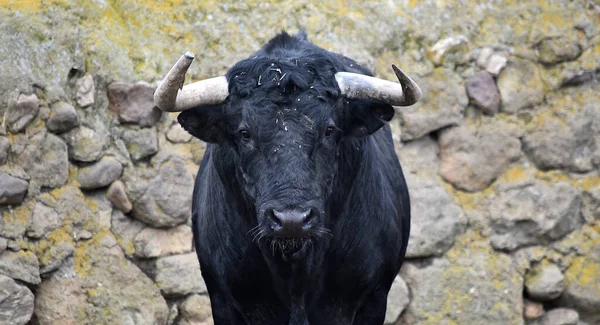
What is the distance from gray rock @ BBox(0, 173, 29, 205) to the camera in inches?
243

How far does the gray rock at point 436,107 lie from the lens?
741cm

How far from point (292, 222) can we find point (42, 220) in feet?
8.45

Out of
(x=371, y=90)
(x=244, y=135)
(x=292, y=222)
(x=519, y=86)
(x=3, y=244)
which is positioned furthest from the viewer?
(x=519, y=86)

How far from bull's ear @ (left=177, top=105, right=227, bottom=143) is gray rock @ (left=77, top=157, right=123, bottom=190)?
1951mm

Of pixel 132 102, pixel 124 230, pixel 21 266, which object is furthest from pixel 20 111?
pixel 124 230

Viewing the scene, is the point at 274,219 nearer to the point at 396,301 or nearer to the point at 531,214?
the point at 396,301

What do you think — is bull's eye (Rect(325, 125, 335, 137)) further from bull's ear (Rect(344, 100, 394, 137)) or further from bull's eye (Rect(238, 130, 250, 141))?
bull's eye (Rect(238, 130, 250, 141))

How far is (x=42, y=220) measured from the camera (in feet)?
21.0

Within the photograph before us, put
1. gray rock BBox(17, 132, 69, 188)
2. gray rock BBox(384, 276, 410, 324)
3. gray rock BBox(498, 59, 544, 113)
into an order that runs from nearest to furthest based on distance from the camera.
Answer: gray rock BBox(17, 132, 69, 188), gray rock BBox(384, 276, 410, 324), gray rock BBox(498, 59, 544, 113)

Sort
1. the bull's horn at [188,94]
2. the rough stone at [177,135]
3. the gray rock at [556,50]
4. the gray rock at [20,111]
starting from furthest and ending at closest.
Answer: the gray rock at [556,50], the rough stone at [177,135], the gray rock at [20,111], the bull's horn at [188,94]

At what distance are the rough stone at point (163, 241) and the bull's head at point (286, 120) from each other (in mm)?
2107

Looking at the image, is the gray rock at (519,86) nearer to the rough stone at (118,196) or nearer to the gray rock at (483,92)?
the gray rock at (483,92)

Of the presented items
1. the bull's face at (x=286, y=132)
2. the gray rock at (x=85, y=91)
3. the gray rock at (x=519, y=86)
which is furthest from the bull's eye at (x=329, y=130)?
the gray rock at (x=519, y=86)

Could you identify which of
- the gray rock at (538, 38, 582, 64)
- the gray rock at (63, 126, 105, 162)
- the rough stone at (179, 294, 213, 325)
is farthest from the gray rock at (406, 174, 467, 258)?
the gray rock at (63, 126, 105, 162)
